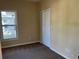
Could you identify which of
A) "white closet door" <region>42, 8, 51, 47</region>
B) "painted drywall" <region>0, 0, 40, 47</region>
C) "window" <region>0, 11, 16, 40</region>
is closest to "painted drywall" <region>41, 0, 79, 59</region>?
"white closet door" <region>42, 8, 51, 47</region>

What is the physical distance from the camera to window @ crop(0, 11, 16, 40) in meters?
4.88

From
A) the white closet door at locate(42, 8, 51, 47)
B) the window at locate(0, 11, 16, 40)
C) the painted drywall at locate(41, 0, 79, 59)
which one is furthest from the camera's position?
the window at locate(0, 11, 16, 40)

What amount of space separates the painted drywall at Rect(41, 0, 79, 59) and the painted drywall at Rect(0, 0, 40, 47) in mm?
1329

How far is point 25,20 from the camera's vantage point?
A: 5.36 m

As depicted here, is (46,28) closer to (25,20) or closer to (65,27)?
(25,20)

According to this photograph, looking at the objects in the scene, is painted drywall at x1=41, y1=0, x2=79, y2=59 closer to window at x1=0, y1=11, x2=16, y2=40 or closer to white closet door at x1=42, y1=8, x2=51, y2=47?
white closet door at x1=42, y1=8, x2=51, y2=47

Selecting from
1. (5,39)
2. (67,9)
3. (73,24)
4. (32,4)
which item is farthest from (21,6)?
(73,24)

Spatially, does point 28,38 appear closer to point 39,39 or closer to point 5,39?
point 39,39

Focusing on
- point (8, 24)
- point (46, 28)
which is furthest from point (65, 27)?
point (8, 24)

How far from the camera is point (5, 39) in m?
4.98

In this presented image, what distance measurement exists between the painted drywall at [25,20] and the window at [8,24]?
9.5 inches

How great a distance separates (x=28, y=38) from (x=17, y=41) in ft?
2.22

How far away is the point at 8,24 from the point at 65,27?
308 centimetres

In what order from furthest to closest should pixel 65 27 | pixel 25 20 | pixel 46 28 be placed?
pixel 25 20
pixel 46 28
pixel 65 27
